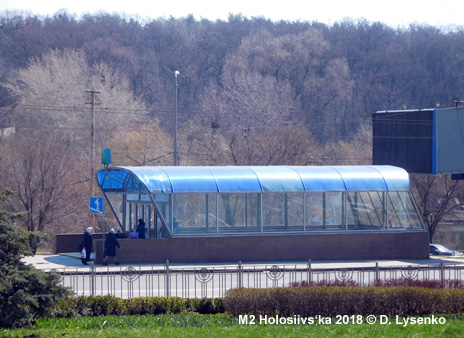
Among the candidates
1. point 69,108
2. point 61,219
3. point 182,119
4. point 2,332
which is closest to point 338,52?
point 182,119

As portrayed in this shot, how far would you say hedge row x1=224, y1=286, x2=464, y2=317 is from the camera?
12.1 metres

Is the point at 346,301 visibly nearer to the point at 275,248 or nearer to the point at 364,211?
the point at 275,248

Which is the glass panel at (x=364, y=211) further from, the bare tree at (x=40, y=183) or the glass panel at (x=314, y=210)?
the bare tree at (x=40, y=183)

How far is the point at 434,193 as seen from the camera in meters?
45.1

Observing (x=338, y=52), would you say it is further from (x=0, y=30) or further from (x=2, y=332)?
(x=2, y=332)

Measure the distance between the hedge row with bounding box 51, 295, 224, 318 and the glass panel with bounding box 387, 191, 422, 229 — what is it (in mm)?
15264

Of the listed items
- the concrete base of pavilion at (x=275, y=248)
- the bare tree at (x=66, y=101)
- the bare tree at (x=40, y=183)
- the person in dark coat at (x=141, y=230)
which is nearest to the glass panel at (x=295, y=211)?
the concrete base of pavilion at (x=275, y=248)

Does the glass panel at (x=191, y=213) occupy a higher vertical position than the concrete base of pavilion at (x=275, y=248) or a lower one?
higher

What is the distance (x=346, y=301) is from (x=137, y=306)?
425cm

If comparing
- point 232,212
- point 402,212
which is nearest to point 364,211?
point 402,212

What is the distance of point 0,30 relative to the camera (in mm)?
75125

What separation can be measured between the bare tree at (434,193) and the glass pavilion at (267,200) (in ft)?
49.6

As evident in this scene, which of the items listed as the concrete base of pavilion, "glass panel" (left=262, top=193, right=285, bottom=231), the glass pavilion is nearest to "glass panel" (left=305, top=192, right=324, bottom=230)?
the glass pavilion

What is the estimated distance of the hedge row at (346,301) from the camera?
12070 mm
